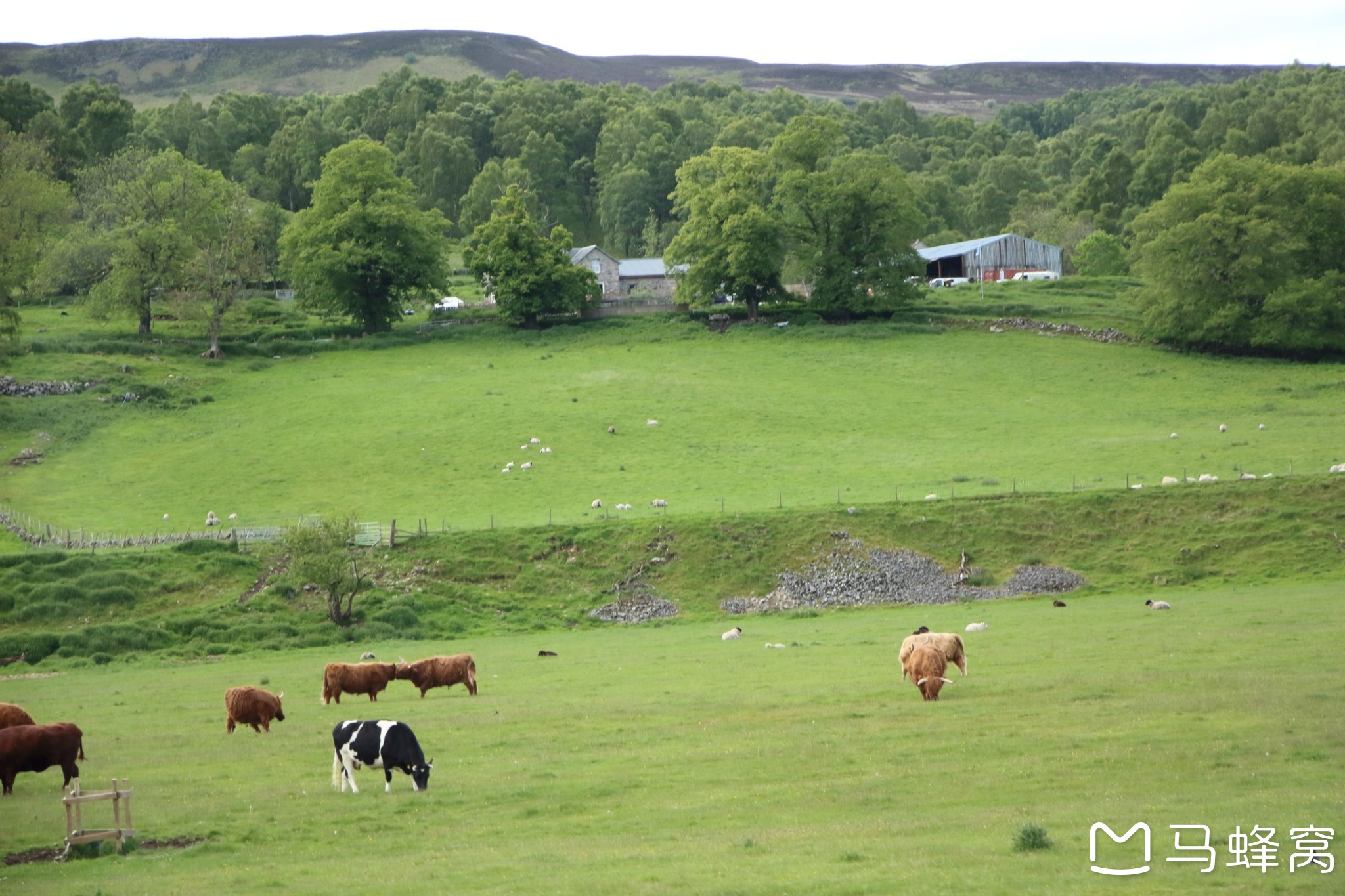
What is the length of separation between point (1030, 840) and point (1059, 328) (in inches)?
3033

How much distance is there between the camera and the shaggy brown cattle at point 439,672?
94.4ft

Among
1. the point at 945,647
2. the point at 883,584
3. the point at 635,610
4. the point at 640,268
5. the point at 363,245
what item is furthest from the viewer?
the point at 640,268

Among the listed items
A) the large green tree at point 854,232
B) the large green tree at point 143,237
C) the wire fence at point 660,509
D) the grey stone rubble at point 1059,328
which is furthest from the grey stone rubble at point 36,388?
the grey stone rubble at point 1059,328

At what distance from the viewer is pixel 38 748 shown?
19344 mm

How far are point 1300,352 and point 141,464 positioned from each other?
2715 inches

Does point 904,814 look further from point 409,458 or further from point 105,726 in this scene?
point 409,458

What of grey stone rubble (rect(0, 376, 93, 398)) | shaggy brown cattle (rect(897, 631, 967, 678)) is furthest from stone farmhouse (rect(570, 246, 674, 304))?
shaggy brown cattle (rect(897, 631, 967, 678))

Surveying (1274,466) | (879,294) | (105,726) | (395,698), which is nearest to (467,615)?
(395,698)

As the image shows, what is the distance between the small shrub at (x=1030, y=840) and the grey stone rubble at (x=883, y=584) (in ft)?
98.6

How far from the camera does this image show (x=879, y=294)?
9088cm

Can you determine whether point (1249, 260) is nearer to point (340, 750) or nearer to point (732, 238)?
point (732, 238)

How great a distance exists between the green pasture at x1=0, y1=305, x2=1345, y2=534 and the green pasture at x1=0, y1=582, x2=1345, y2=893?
77.5 feet

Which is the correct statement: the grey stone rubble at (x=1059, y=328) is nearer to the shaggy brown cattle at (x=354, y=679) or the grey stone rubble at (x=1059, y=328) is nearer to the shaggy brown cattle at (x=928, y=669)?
the shaggy brown cattle at (x=928, y=669)

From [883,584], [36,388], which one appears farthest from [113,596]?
[36,388]
